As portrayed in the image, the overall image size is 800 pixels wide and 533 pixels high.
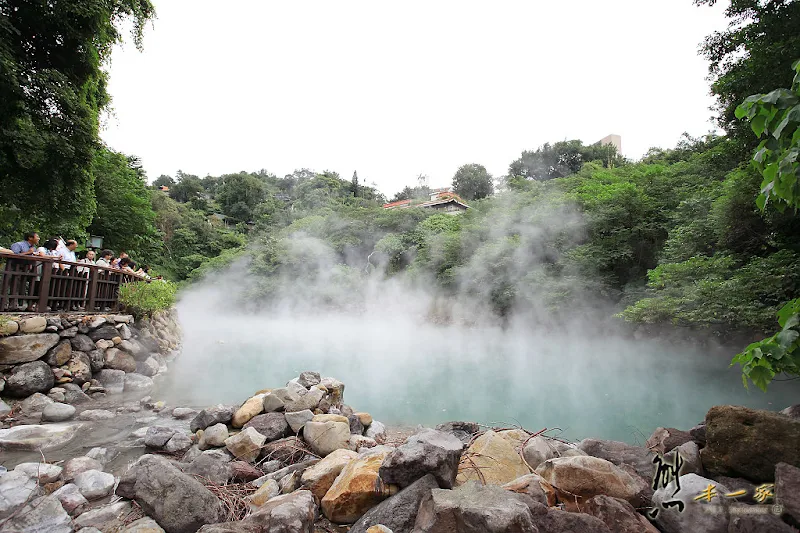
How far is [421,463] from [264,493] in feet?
4.33

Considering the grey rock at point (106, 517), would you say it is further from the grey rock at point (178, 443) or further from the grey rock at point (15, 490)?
the grey rock at point (178, 443)

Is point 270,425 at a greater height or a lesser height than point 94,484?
greater

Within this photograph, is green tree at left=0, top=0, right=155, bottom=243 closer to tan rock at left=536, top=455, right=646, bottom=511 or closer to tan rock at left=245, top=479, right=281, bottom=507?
tan rock at left=245, top=479, right=281, bottom=507

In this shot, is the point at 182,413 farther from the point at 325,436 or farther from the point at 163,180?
the point at 163,180

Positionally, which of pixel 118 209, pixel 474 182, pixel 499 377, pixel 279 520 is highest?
Answer: pixel 474 182

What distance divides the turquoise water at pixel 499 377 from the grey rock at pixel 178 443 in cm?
195

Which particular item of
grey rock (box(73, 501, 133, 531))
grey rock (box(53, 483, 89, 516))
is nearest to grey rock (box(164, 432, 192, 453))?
grey rock (box(53, 483, 89, 516))

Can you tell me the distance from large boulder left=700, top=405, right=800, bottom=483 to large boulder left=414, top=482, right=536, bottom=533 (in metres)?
1.19

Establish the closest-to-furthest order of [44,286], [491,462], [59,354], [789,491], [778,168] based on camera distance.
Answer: [778,168]
[789,491]
[491,462]
[59,354]
[44,286]

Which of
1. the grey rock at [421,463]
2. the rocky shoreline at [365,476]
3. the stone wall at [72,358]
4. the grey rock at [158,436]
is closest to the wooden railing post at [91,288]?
the stone wall at [72,358]

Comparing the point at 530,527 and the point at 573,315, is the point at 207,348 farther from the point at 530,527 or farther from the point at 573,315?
the point at 530,527

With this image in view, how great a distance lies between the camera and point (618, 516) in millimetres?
1681

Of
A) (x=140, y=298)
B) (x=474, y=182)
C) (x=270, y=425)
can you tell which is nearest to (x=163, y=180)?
(x=474, y=182)

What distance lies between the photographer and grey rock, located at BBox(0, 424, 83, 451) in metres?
3.64
